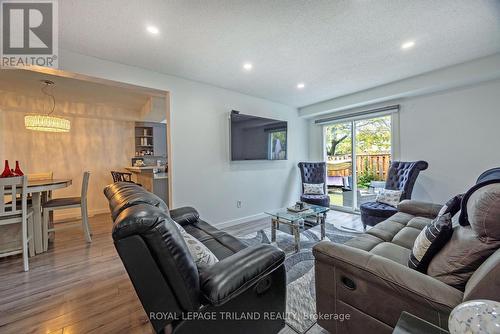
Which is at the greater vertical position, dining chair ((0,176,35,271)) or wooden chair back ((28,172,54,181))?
wooden chair back ((28,172,54,181))

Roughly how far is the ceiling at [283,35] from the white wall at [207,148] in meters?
0.17

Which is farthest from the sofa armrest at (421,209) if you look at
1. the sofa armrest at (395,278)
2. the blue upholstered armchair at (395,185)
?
the sofa armrest at (395,278)

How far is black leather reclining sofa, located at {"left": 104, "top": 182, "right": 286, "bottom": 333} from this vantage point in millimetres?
852

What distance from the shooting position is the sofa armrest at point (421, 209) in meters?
2.27

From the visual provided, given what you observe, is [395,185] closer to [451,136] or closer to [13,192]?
[451,136]

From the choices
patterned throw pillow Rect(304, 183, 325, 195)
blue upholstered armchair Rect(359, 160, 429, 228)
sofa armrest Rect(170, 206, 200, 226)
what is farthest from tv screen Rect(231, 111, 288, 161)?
blue upholstered armchair Rect(359, 160, 429, 228)

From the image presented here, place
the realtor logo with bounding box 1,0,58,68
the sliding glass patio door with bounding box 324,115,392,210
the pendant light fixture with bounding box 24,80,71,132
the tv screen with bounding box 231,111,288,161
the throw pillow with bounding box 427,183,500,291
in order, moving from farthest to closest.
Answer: the sliding glass patio door with bounding box 324,115,392,210, the tv screen with bounding box 231,111,288,161, the pendant light fixture with bounding box 24,80,71,132, the realtor logo with bounding box 1,0,58,68, the throw pillow with bounding box 427,183,500,291

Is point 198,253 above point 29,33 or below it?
below

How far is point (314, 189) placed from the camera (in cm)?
421

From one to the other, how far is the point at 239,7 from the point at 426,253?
86.4 inches

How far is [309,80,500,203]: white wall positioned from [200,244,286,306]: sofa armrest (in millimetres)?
3448

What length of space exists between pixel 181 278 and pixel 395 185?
11.8ft

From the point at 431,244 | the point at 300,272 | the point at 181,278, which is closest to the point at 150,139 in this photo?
the point at 300,272

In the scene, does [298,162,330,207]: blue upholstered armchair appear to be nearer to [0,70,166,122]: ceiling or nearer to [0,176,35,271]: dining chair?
[0,70,166,122]: ceiling
